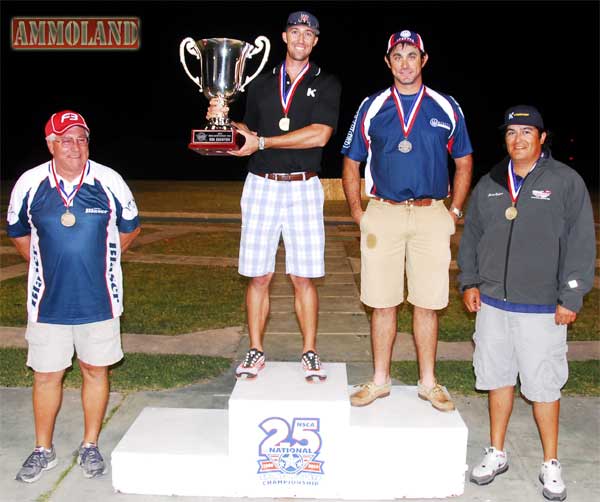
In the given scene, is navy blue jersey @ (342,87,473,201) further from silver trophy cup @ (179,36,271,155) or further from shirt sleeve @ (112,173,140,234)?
shirt sleeve @ (112,173,140,234)

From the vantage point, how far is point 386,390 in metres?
4.20

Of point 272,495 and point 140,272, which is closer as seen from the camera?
point 272,495

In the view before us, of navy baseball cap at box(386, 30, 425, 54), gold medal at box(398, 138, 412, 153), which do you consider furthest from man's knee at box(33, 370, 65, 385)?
navy baseball cap at box(386, 30, 425, 54)

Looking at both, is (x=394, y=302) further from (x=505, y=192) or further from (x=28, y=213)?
(x=28, y=213)

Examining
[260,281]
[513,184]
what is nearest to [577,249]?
[513,184]

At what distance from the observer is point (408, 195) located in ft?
13.1

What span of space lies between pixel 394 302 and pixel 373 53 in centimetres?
3432

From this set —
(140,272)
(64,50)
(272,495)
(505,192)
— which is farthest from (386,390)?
(64,50)

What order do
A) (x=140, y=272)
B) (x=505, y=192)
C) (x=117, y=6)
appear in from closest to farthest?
1. (x=505, y=192)
2. (x=140, y=272)
3. (x=117, y=6)

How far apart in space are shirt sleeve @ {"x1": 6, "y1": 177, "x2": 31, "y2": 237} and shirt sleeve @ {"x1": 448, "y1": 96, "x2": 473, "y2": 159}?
2.43 m

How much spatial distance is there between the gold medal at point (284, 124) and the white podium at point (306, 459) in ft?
5.22

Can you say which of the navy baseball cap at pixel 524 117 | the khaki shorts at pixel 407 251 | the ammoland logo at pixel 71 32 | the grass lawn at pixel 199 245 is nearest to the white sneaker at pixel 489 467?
the khaki shorts at pixel 407 251

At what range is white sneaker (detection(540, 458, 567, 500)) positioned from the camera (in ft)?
12.0

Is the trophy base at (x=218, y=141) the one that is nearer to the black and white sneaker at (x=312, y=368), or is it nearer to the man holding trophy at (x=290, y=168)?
the man holding trophy at (x=290, y=168)
